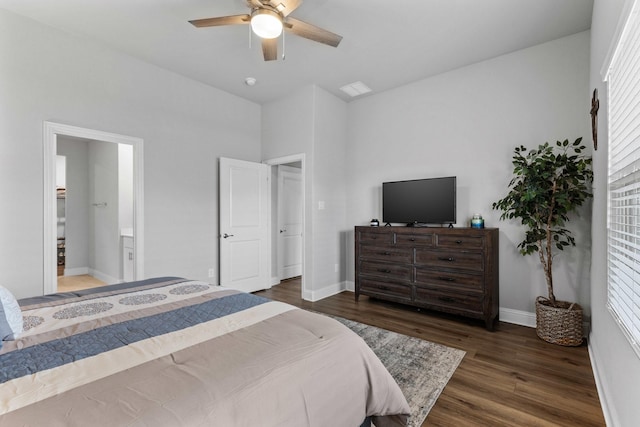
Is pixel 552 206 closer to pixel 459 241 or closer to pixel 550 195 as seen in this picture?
pixel 550 195

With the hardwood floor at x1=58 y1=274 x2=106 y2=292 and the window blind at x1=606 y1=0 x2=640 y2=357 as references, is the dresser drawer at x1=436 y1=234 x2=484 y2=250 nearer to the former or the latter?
the window blind at x1=606 y1=0 x2=640 y2=357

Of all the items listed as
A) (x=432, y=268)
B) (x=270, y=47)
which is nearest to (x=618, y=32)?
(x=270, y=47)

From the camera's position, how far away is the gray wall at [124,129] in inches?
103

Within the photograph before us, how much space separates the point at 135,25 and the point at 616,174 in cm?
384

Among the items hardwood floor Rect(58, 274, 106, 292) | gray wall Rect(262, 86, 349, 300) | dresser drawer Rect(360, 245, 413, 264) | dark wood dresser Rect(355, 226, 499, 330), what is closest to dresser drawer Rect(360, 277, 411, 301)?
dark wood dresser Rect(355, 226, 499, 330)

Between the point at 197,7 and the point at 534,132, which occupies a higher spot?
the point at 197,7

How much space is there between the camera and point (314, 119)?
4.10 meters

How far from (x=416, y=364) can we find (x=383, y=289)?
1441mm

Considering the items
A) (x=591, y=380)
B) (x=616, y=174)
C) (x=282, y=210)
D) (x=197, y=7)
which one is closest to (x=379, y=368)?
(x=616, y=174)

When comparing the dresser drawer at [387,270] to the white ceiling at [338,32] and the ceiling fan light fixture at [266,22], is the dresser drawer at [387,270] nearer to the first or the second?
the white ceiling at [338,32]

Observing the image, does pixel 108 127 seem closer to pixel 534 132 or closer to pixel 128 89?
pixel 128 89

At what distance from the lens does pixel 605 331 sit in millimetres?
1865

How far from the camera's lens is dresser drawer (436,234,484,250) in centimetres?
305

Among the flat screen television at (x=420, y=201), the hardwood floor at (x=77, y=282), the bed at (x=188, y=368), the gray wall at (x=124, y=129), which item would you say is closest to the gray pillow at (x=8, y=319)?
the bed at (x=188, y=368)
